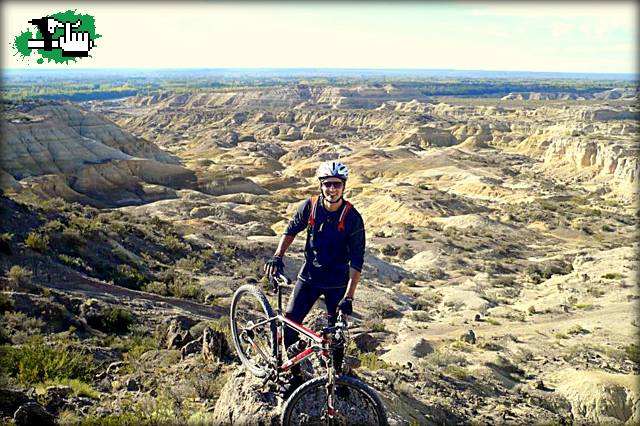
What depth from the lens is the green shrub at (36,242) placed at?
12.4 meters

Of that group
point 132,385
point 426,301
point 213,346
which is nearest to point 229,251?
point 426,301

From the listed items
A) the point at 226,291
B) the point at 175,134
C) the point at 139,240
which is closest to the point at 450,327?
the point at 226,291

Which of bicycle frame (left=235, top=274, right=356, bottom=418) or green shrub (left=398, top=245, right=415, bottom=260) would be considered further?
green shrub (left=398, top=245, right=415, bottom=260)

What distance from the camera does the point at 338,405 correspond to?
163 inches

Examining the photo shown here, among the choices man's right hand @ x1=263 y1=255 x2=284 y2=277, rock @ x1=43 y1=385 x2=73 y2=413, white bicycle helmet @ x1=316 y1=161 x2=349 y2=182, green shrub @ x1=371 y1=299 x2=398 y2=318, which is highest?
white bicycle helmet @ x1=316 y1=161 x2=349 y2=182

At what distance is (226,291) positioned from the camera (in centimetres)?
1450

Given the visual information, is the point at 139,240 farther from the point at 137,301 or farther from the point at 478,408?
the point at 478,408

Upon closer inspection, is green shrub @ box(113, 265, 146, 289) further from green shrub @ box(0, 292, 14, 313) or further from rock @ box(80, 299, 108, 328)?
green shrub @ box(0, 292, 14, 313)

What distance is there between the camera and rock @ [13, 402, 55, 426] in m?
4.70

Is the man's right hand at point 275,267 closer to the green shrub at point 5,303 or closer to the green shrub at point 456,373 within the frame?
the green shrub at point 456,373

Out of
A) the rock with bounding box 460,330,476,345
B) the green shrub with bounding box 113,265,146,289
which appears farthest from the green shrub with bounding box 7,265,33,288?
the rock with bounding box 460,330,476,345

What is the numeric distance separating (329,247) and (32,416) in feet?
10.8

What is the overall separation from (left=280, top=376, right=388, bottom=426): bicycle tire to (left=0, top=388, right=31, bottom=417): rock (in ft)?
9.54

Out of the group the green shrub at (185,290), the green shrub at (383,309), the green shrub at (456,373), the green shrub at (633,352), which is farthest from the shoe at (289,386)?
the green shrub at (383,309)
